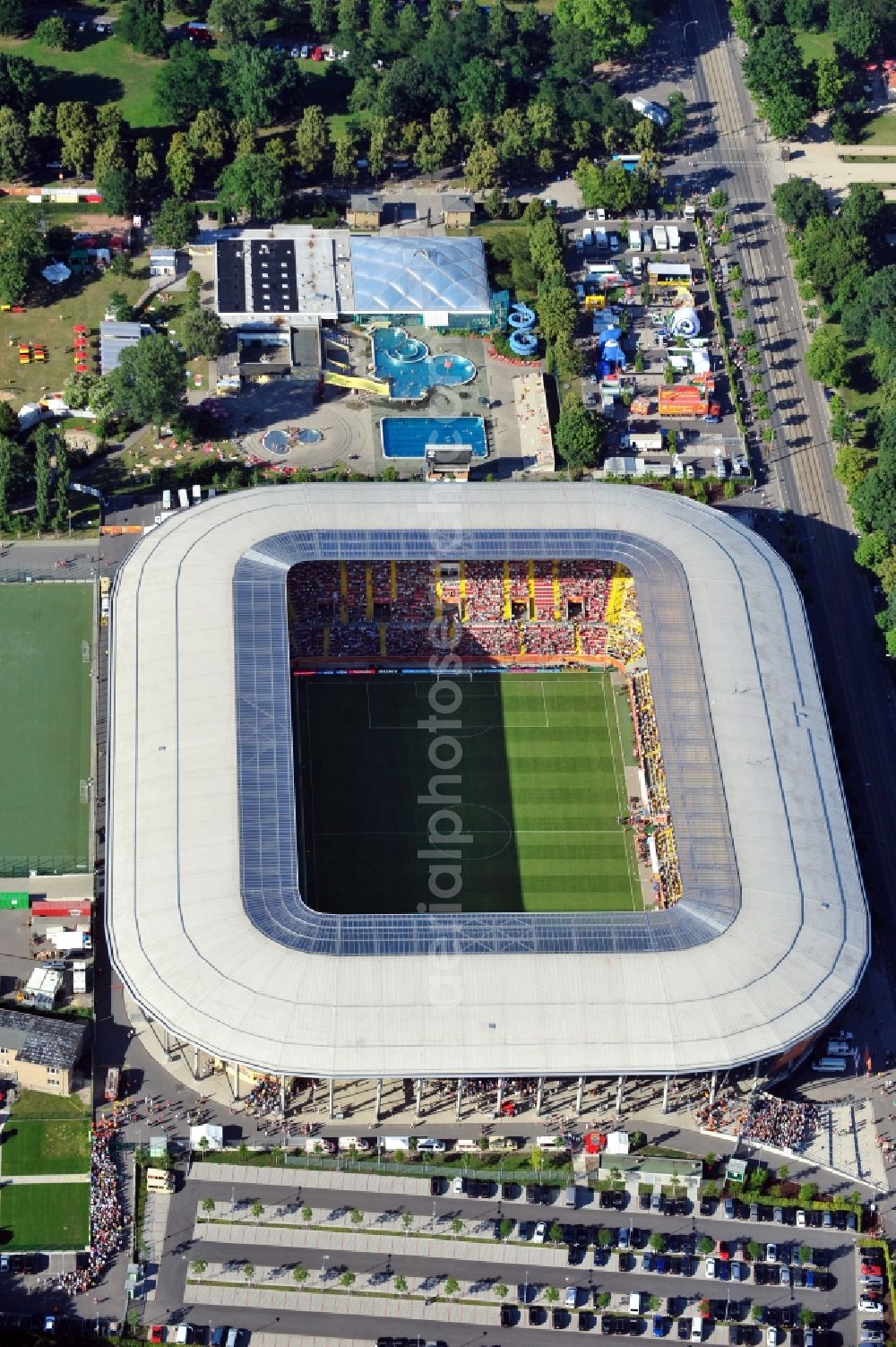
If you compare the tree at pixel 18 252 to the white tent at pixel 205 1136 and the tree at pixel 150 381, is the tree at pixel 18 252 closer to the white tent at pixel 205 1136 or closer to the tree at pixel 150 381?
the tree at pixel 150 381

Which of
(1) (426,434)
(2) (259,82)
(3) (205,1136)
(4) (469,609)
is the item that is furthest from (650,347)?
(3) (205,1136)

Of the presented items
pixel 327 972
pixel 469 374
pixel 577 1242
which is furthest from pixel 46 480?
pixel 577 1242

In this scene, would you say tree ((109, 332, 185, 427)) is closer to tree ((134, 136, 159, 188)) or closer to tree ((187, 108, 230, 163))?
tree ((134, 136, 159, 188))

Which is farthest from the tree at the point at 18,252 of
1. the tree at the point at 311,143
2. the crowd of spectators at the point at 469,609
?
the crowd of spectators at the point at 469,609

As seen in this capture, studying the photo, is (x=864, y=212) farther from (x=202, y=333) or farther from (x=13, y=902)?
(x=13, y=902)

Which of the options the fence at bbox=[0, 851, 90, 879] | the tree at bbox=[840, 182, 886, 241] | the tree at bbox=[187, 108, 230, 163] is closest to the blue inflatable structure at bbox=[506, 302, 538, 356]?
the tree at bbox=[840, 182, 886, 241]

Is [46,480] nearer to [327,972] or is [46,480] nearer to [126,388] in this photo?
[126,388]
